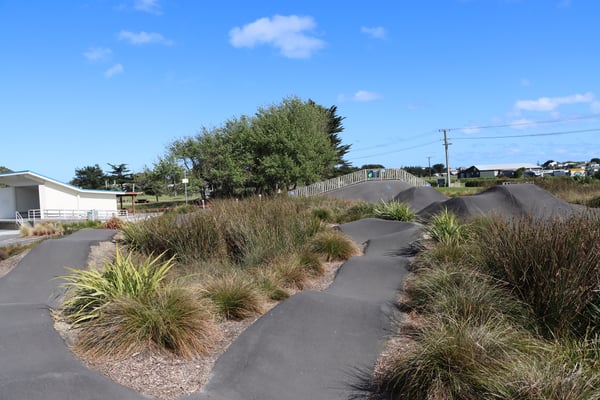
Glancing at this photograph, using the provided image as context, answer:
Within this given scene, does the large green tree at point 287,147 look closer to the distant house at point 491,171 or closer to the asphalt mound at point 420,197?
the asphalt mound at point 420,197

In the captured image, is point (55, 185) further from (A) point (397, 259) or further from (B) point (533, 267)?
(B) point (533, 267)

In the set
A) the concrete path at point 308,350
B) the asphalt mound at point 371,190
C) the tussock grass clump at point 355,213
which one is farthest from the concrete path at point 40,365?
the asphalt mound at point 371,190

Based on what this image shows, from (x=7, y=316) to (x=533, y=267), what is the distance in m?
6.15

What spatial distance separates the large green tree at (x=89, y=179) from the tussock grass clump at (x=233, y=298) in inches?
3198

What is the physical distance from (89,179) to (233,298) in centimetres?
8213

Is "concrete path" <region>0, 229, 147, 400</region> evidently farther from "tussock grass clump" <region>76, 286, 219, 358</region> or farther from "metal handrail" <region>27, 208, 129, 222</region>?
"metal handrail" <region>27, 208, 129, 222</region>

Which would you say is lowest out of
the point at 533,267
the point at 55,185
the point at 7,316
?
the point at 7,316

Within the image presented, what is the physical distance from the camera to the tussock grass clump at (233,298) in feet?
19.3

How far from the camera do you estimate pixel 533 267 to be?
15.8 feet

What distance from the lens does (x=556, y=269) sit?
4578 mm

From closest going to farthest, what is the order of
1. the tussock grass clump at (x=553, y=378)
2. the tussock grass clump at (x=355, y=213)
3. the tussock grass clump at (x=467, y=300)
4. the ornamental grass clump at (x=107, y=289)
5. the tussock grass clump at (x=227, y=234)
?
the tussock grass clump at (x=553, y=378) → the tussock grass clump at (x=467, y=300) → the ornamental grass clump at (x=107, y=289) → the tussock grass clump at (x=227, y=234) → the tussock grass clump at (x=355, y=213)

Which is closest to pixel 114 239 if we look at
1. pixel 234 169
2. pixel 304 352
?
pixel 304 352

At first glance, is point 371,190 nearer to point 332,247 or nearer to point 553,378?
point 332,247

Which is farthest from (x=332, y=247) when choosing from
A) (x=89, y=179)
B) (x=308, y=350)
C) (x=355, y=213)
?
(x=89, y=179)
